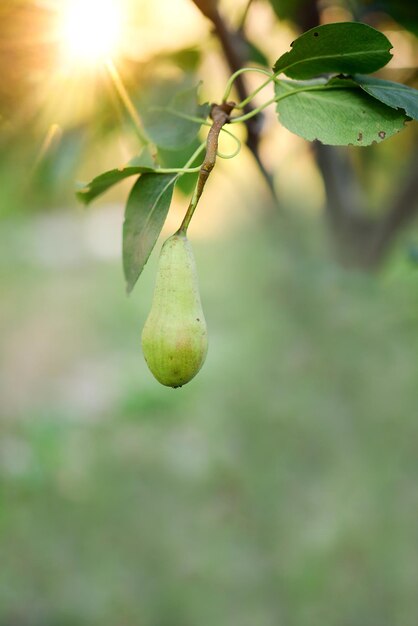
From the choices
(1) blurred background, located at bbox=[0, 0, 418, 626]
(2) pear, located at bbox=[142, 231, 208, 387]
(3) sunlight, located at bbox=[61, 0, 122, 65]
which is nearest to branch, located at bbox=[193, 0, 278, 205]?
(1) blurred background, located at bbox=[0, 0, 418, 626]

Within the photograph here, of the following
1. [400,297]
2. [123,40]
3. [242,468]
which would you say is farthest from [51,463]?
[123,40]

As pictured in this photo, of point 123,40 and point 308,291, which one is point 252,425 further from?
point 123,40

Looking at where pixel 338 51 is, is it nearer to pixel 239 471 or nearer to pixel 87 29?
pixel 87 29

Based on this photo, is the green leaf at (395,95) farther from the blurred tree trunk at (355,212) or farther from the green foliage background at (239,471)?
the green foliage background at (239,471)

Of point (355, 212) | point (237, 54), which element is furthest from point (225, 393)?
point (237, 54)

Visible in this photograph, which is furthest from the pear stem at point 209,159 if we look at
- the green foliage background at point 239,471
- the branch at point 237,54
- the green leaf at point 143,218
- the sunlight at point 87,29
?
the green foliage background at point 239,471

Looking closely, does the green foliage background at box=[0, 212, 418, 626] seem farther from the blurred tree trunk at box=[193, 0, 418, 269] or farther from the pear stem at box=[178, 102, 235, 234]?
the pear stem at box=[178, 102, 235, 234]
